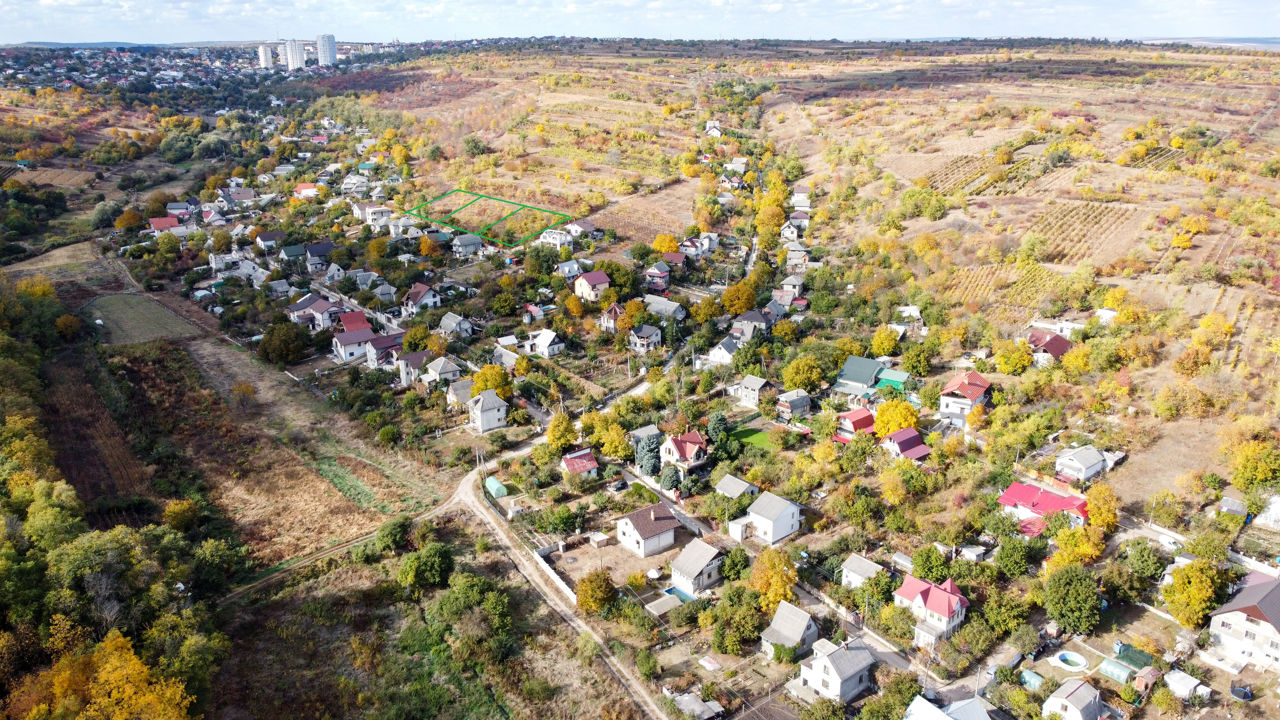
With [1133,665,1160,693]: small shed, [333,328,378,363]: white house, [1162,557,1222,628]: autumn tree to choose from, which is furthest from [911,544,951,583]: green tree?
[333,328,378,363]: white house

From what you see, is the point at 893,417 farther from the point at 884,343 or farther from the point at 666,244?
the point at 666,244

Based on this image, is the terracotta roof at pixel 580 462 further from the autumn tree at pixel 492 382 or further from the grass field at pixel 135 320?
the grass field at pixel 135 320

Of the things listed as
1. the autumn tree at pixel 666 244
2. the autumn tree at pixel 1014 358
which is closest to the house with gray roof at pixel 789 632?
the autumn tree at pixel 1014 358

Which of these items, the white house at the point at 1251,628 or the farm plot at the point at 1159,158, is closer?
the white house at the point at 1251,628

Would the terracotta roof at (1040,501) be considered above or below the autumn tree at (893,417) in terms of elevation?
below

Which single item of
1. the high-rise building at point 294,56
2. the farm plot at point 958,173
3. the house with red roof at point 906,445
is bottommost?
the house with red roof at point 906,445

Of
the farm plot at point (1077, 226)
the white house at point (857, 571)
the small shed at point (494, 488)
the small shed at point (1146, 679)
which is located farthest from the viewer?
the farm plot at point (1077, 226)
